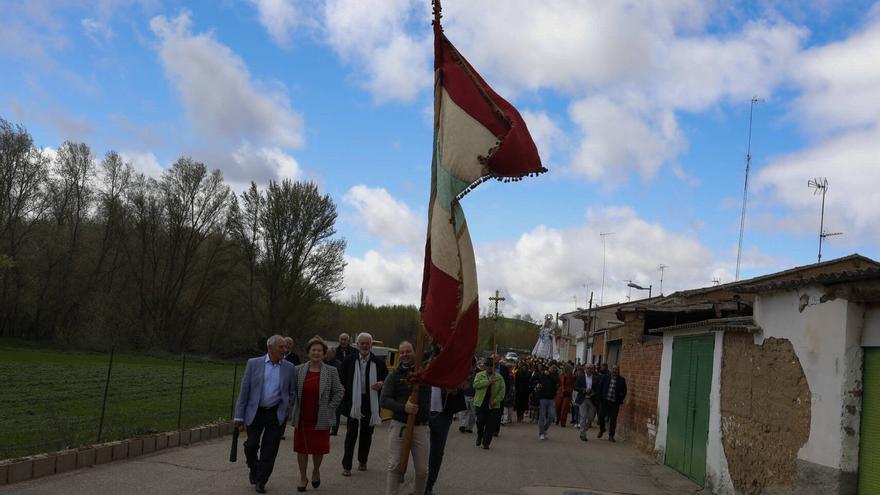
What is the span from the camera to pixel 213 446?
12.3 metres

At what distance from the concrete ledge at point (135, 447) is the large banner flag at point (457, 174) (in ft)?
17.5

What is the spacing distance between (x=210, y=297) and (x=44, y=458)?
49277 mm

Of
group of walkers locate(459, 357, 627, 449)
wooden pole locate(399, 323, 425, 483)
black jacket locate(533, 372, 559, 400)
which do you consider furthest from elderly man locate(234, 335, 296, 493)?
black jacket locate(533, 372, 559, 400)

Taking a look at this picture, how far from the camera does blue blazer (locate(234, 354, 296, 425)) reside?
8.68 metres

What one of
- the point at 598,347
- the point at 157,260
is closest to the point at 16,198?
the point at 157,260

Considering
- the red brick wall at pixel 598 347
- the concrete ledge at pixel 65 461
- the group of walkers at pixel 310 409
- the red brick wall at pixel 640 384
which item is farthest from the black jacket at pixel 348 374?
the red brick wall at pixel 598 347

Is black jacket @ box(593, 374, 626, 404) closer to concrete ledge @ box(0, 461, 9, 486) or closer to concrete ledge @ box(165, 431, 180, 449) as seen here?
concrete ledge @ box(165, 431, 180, 449)

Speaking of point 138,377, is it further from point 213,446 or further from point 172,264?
point 172,264

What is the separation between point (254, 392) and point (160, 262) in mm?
50789

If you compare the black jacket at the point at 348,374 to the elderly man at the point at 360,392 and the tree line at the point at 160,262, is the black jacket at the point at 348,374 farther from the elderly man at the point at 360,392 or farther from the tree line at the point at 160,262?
the tree line at the point at 160,262

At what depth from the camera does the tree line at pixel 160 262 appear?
50438 mm

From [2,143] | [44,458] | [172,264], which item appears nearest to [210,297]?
[172,264]

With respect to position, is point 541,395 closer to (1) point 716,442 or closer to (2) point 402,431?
(1) point 716,442

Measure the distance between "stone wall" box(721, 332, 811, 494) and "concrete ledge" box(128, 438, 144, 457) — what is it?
25.8ft
